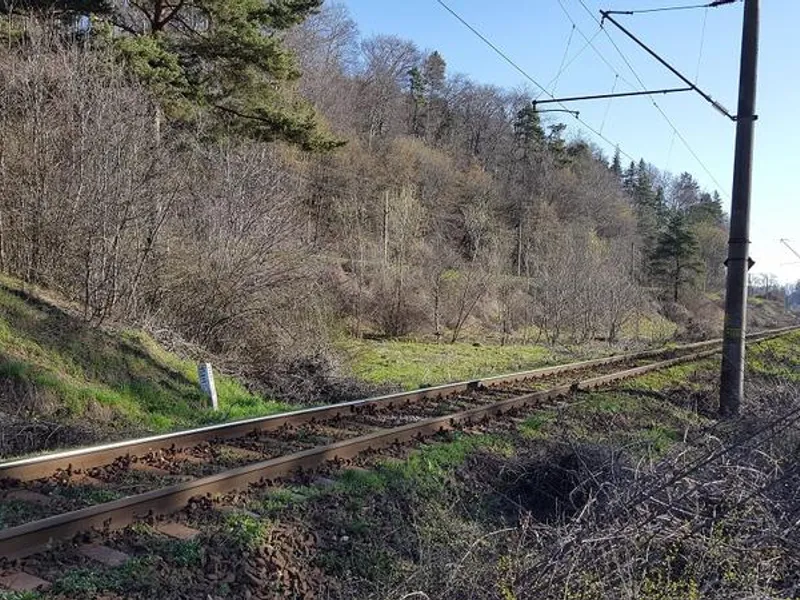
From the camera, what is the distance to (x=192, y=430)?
8133 millimetres

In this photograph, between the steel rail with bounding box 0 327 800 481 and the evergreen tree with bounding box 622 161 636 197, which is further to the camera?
the evergreen tree with bounding box 622 161 636 197

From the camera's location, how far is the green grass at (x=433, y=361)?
17.0 metres

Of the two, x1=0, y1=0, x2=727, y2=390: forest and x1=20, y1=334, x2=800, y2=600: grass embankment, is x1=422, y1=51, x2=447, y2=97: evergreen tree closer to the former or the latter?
x1=0, y1=0, x2=727, y2=390: forest

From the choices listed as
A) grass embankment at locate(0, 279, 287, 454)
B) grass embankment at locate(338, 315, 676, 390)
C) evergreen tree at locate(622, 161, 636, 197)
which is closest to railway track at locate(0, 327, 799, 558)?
grass embankment at locate(0, 279, 287, 454)

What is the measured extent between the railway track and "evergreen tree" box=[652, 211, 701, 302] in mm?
52836

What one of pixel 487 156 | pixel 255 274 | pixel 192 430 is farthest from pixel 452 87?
pixel 192 430

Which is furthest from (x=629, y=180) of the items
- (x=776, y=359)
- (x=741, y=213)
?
(x=741, y=213)

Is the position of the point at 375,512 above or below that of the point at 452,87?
below

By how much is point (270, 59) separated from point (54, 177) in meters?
8.04

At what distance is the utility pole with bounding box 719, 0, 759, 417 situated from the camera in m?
12.5

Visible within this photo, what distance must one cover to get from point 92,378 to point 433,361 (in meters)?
12.2

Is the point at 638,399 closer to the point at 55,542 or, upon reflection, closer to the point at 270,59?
the point at 55,542

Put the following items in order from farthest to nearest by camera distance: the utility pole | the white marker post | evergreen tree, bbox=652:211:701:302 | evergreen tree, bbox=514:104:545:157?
evergreen tree, bbox=514:104:545:157 < evergreen tree, bbox=652:211:701:302 < the utility pole < the white marker post

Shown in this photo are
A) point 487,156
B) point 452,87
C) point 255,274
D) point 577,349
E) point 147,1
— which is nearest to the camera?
point 255,274
